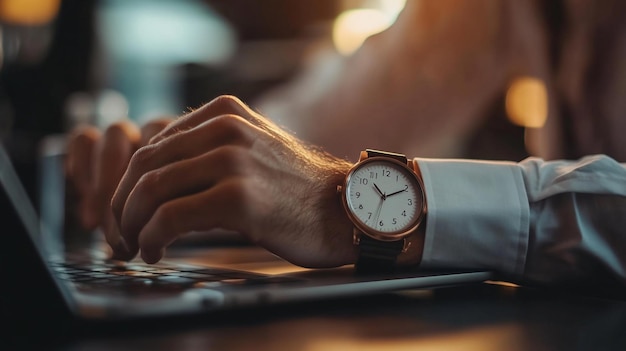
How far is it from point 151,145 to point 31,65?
3.17 m

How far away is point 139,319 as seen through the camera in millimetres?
385

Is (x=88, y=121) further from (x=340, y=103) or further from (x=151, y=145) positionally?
(x=151, y=145)

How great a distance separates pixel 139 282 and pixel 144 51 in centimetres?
381

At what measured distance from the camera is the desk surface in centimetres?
37

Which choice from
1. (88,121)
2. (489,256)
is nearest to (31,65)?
(88,121)

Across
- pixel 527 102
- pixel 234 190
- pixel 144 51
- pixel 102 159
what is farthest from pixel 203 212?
pixel 144 51

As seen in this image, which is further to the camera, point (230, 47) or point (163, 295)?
point (230, 47)

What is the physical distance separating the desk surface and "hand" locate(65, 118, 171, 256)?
13.9 inches

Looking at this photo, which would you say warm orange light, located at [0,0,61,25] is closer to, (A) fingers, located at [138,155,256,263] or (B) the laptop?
(B) the laptop

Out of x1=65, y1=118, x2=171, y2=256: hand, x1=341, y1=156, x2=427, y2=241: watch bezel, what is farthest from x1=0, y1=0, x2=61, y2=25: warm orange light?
x1=341, y1=156, x2=427, y2=241: watch bezel

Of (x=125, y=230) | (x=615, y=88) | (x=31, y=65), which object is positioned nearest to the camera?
(x=125, y=230)

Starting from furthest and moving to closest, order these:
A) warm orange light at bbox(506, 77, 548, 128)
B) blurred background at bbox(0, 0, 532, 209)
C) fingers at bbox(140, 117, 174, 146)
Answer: blurred background at bbox(0, 0, 532, 209) → warm orange light at bbox(506, 77, 548, 128) → fingers at bbox(140, 117, 174, 146)

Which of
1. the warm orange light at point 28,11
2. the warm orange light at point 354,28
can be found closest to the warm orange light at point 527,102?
the warm orange light at point 354,28

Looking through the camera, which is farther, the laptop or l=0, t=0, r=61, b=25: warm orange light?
l=0, t=0, r=61, b=25: warm orange light
